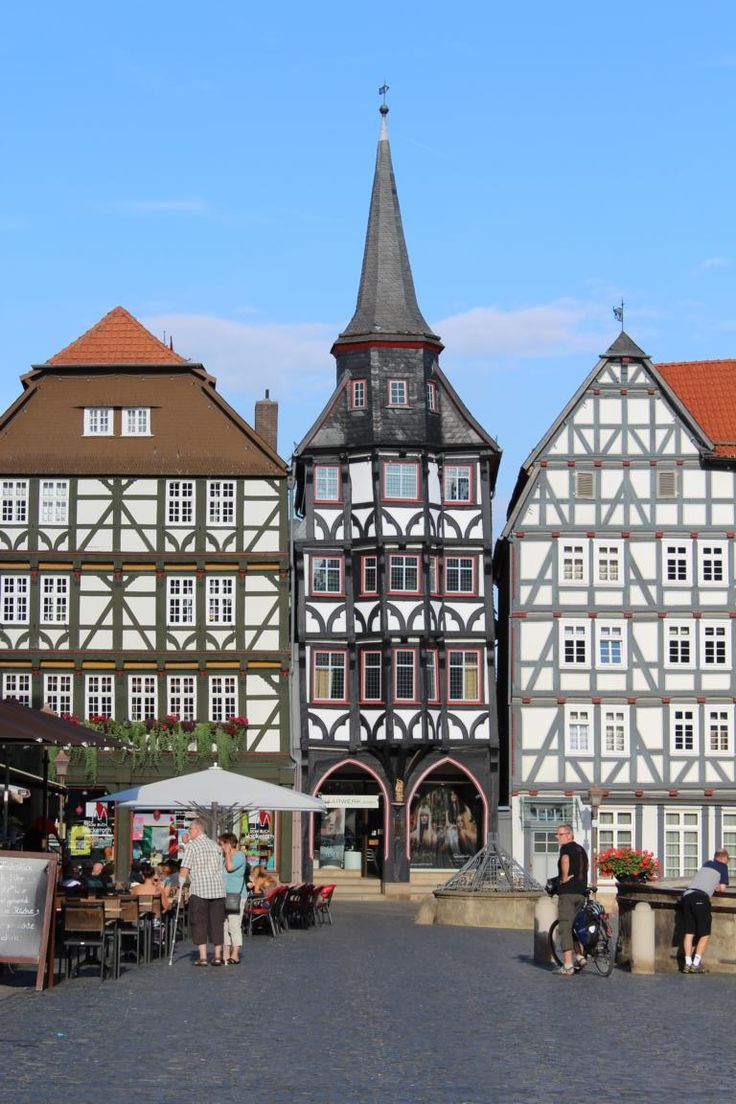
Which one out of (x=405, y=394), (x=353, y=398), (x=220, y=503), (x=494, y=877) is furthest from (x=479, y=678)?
(x=494, y=877)

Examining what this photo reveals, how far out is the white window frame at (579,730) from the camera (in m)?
53.0

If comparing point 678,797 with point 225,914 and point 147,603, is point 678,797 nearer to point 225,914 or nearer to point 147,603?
point 147,603

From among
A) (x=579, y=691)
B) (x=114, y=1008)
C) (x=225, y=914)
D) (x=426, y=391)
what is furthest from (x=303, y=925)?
(x=426, y=391)

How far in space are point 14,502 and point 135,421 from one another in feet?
13.1

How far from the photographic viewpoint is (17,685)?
171 feet

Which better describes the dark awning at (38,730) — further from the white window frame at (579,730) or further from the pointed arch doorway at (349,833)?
the white window frame at (579,730)

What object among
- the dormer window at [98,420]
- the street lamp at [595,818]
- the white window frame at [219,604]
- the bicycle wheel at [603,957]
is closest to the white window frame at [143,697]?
the white window frame at [219,604]

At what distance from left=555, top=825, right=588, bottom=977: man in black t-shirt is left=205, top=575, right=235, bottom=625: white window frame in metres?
30.6

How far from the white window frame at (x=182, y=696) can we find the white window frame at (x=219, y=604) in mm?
1701

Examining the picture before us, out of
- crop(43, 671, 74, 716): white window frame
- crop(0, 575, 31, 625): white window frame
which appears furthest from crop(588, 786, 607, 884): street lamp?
crop(0, 575, 31, 625): white window frame

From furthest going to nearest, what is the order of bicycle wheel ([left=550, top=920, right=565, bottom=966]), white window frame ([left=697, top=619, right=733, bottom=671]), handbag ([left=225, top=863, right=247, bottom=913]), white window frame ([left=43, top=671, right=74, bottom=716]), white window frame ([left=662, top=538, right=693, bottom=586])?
white window frame ([left=662, top=538, right=693, bottom=586]) < white window frame ([left=697, top=619, right=733, bottom=671]) < white window frame ([left=43, top=671, right=74, bottom=716]) < bicycle wheel ([left=550, top=920, right=565, bottom=966]) < handbag ([left=225, top=863, right=247, bottom=913])

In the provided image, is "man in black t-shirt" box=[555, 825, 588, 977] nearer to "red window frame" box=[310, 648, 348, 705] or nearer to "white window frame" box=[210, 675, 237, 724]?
"white window frame" box=[210, 675, 237, 724]

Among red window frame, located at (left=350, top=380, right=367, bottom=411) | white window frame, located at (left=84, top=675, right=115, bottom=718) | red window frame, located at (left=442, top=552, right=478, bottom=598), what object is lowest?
white window frame, located at (left=84, top=675, right=115, bottom=718)

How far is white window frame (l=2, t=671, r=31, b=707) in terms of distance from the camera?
51.9 meters
